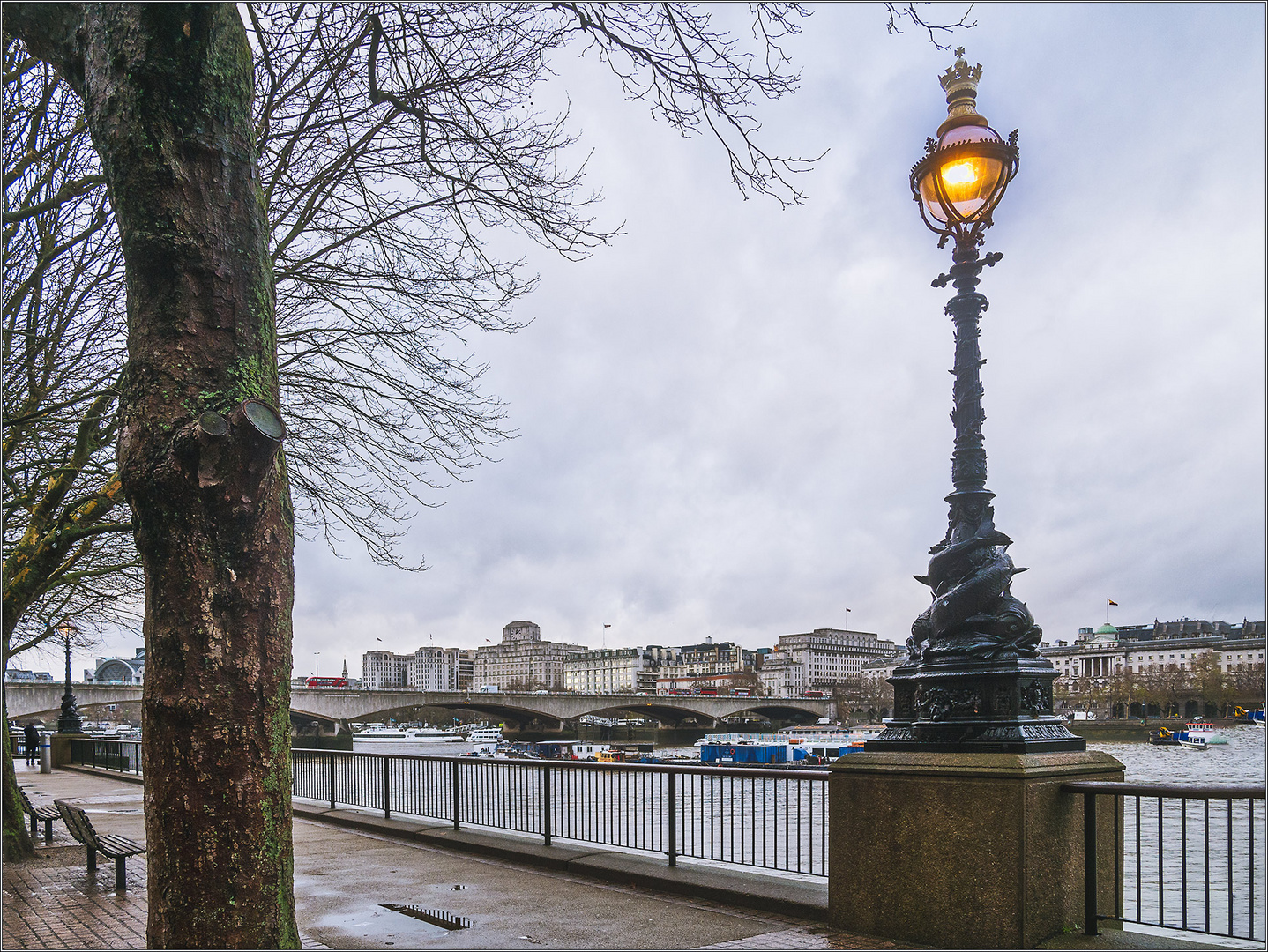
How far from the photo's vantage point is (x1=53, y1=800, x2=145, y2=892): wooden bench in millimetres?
9023

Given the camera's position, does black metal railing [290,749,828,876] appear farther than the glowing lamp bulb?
Yes

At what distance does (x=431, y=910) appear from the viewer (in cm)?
795

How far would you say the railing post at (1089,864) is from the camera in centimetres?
606

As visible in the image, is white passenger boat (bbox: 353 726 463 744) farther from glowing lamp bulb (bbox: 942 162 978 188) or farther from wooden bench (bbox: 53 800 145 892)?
glowing lamp bulb (bbox: 942 162 978 188)

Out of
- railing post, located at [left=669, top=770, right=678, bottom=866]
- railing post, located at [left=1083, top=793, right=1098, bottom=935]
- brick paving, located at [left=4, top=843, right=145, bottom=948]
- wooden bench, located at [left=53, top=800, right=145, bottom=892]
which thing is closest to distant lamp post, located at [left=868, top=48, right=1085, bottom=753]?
railing post, located at [left=1083, top=793, right=1098, bottom=935]

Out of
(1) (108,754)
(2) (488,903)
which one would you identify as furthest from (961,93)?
(1) (108,754)

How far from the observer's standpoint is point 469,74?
8719 mm

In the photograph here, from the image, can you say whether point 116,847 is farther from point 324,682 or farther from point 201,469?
point 324,682

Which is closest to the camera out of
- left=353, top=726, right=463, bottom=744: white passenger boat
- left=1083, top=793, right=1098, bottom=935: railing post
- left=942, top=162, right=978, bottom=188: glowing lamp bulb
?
left=1083, top=793, right=1098, bottom=935: railing post

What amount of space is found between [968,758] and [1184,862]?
1501mm

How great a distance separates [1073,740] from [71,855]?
11.8 metres

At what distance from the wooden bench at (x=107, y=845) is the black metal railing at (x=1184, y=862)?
7.54 m

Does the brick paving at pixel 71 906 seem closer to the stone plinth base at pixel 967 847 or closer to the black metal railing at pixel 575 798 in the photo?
the black metal railing at pixel 575 798

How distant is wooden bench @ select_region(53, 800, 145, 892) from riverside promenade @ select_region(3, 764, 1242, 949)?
128mm
